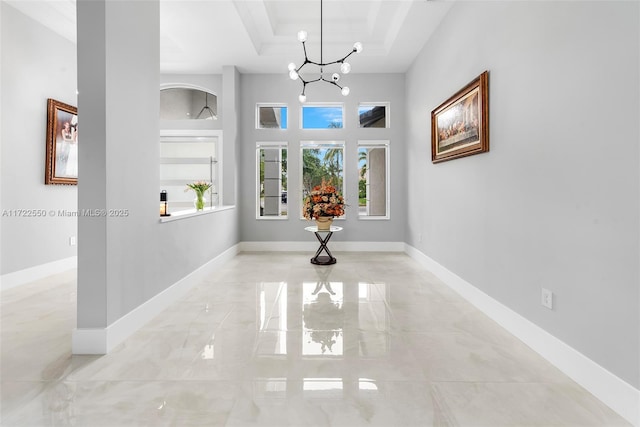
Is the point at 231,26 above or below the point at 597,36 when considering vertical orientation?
above

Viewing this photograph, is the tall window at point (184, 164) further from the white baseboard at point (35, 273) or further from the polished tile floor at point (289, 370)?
the polished tile floor at point (289, 370)

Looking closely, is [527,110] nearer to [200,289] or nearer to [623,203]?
[623,203]

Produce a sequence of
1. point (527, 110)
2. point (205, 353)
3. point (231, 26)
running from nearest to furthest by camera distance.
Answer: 1. point (205, 353)
2. point (527, 110)
3. point (231, 26)

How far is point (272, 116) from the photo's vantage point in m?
5.96

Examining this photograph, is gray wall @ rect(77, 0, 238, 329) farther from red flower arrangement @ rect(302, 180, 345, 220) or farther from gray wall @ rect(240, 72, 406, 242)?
gray wall @ rect(240, 72, 406, 242)

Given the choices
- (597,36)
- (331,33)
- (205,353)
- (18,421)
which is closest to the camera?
(18,421)

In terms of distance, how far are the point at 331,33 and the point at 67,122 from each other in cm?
395

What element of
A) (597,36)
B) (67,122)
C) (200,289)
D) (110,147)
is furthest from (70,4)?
(597,36)

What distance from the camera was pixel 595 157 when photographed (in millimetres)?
1696

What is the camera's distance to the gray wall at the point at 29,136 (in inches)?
141

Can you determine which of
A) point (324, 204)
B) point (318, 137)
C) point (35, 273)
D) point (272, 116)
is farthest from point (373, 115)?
point (35, 273)

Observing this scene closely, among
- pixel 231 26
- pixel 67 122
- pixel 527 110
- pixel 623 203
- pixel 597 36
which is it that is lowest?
pixel 623 203

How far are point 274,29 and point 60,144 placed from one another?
338 cm

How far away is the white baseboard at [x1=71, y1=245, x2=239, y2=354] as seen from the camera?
212cm
